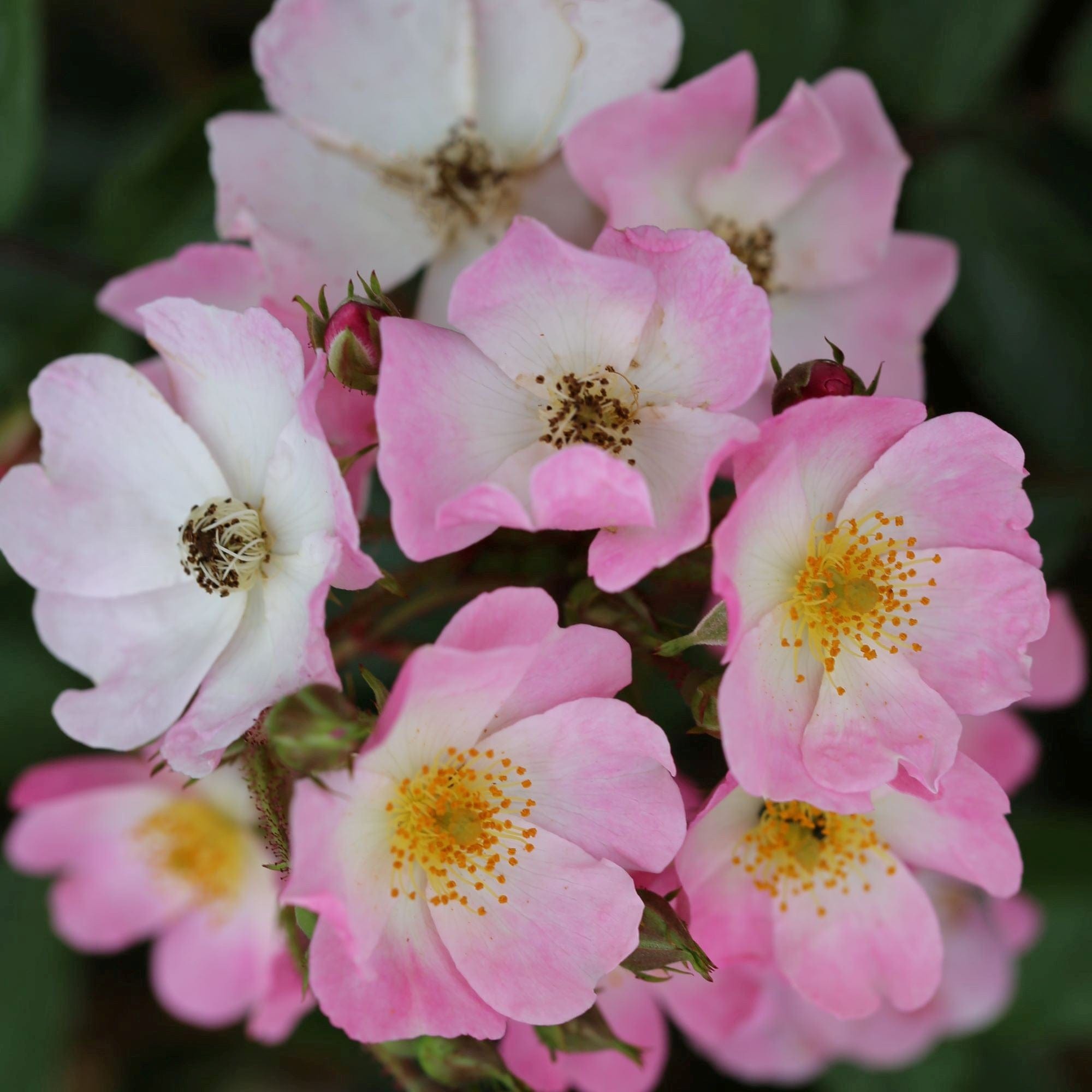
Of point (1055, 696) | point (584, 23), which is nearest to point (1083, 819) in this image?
point (1055, 696)

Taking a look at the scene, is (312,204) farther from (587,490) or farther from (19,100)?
(587,490)

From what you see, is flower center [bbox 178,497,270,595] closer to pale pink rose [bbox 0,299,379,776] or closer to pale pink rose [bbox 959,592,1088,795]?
pale pink rose [bbox 0,299,379,776]

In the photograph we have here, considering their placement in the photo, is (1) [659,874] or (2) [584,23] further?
(2) [584,23]

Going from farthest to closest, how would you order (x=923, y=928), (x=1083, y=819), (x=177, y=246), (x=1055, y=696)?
(x=1083, y=819) → (x=177, y=246) → (x=1055, y=696) → (x=923, y=928)

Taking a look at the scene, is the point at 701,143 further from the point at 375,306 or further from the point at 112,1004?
the point at 112,1004

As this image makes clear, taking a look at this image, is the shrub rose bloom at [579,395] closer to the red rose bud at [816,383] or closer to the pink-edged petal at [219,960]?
the red rose bud at [816,383]

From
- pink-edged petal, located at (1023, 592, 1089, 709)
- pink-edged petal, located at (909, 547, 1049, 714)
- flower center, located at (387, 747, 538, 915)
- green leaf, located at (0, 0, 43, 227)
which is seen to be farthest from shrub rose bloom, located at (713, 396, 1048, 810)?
green leaf, located at (0, 0, 43, 227)

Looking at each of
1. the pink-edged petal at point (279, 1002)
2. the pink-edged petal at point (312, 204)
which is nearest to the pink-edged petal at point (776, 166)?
the pink-edged petal at point (312, 204)
